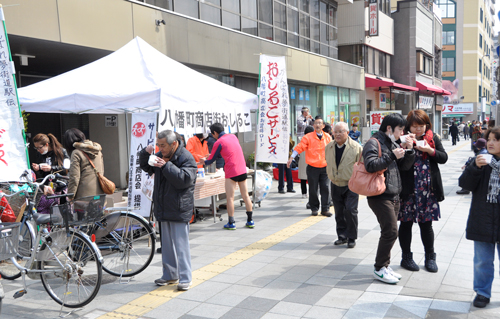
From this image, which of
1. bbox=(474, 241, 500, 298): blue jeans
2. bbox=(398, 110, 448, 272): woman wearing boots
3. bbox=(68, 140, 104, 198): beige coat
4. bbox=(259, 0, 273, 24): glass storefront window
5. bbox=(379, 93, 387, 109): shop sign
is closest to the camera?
bbox=(474, 241, 500, 298): blue jeans

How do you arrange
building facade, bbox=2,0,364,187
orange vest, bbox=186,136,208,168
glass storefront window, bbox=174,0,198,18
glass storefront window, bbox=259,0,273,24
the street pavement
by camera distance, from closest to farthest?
the street pavement < building facade, bbox=2,0,364,187 < orange vest, bbox=186,136,208,168 < glass storefront window, bbox=174,0,198,18 < glass storefront window, bbox=259,0,273,24

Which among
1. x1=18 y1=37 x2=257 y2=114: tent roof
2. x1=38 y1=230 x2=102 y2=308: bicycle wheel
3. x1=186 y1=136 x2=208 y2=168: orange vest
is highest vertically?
x1=18 y1=37 x2=257 y2=114: tent roof

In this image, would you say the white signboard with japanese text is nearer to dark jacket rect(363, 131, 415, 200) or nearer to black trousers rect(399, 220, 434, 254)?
dark jacket rect(363, 131, 415, 200)

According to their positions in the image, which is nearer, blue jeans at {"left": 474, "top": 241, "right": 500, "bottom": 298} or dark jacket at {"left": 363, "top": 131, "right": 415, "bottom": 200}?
blue jeans at {"left": 474, "top": 241, "right": 500, "bottom": 298}

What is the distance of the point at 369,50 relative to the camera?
27.0m

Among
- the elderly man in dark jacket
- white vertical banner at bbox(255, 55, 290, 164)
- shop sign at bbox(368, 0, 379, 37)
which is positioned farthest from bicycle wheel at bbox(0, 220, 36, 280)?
shop sign at bbox(368, 0, 379, 37)

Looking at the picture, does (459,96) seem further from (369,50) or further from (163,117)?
(163,117)

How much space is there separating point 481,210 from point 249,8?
13.6 m

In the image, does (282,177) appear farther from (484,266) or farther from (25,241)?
(484,266)

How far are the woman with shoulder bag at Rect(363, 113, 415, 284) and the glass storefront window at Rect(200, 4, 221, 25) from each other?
33.7 feet

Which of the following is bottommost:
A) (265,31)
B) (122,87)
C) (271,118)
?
(271,118)

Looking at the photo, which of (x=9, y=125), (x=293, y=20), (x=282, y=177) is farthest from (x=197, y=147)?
(x=293, y=20)

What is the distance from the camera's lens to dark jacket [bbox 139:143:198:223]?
4770mm

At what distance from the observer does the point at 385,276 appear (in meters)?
4.91
